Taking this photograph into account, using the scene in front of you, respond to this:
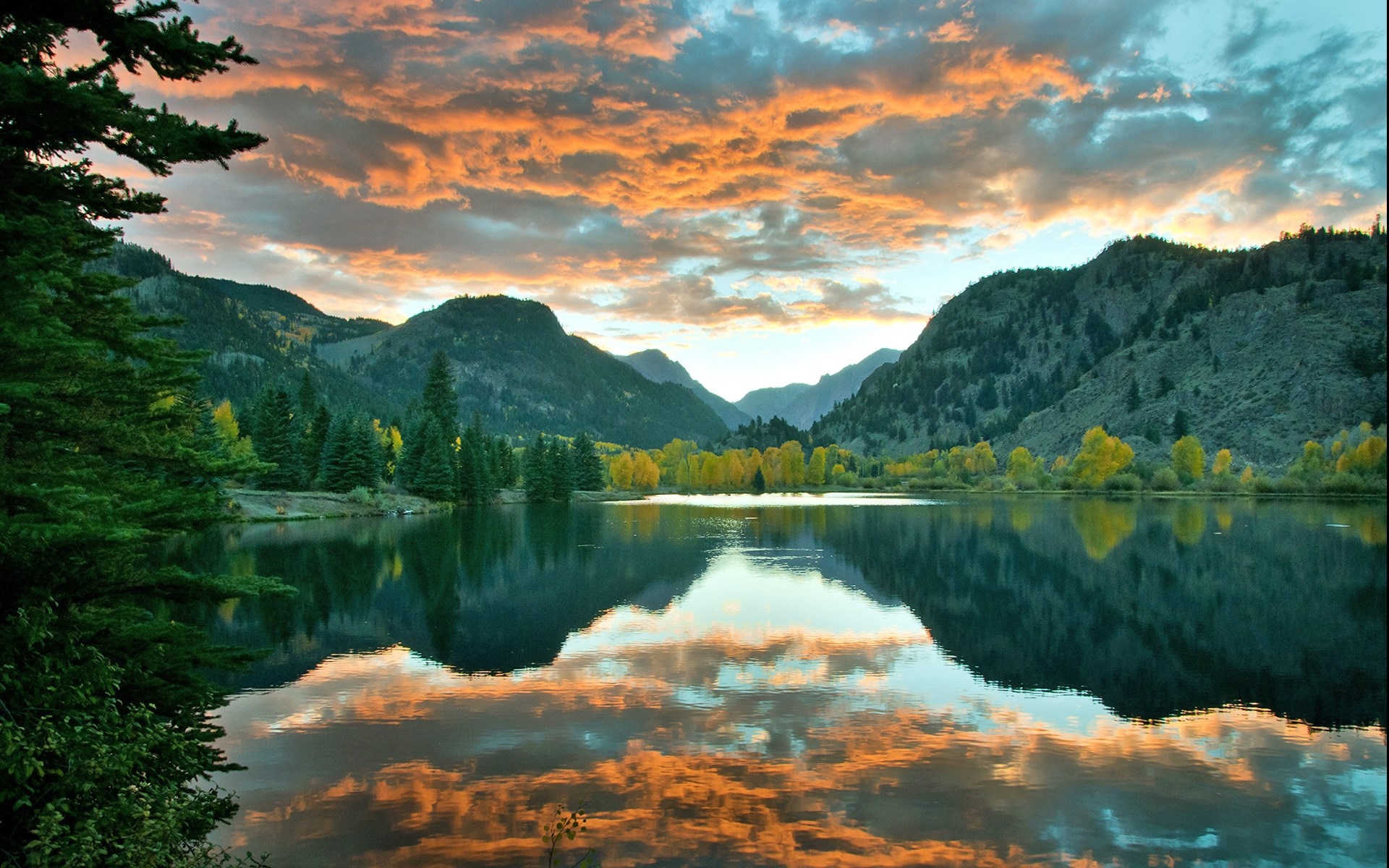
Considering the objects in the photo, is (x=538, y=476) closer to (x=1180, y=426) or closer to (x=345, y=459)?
(x=345, y=459)

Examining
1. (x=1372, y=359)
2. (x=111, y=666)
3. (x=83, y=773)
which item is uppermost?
(x=1372, y=359)

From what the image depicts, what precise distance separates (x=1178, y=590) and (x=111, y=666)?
153 feet

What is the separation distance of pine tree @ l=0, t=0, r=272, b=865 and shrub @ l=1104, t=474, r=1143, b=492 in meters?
164

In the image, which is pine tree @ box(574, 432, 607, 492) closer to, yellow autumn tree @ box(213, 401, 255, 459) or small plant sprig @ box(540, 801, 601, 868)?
yellow autumn tree @ box(213, 401, 255, 459)

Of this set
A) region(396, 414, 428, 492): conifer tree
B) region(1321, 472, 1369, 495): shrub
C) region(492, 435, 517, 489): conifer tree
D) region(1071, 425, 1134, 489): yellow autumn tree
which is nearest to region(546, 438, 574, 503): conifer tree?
region(492, 435, 517, 489): conifer tree

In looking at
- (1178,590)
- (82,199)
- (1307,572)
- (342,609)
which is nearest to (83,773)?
(82,199)

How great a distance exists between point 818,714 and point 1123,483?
153066 mm

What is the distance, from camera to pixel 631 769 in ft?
59.4

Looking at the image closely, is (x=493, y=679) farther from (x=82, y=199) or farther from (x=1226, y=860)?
(x=1226, y=860)

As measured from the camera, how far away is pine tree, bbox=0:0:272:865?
385 inches

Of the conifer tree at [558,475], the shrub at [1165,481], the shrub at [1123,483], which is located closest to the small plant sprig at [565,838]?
the conifer tree at [558,475]

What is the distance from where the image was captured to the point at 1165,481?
14162 centimetres

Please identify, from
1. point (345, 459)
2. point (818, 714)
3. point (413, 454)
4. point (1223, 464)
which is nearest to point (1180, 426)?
point (1223, 464)

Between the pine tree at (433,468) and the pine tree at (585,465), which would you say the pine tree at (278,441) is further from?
the pine tree at (585,465)
